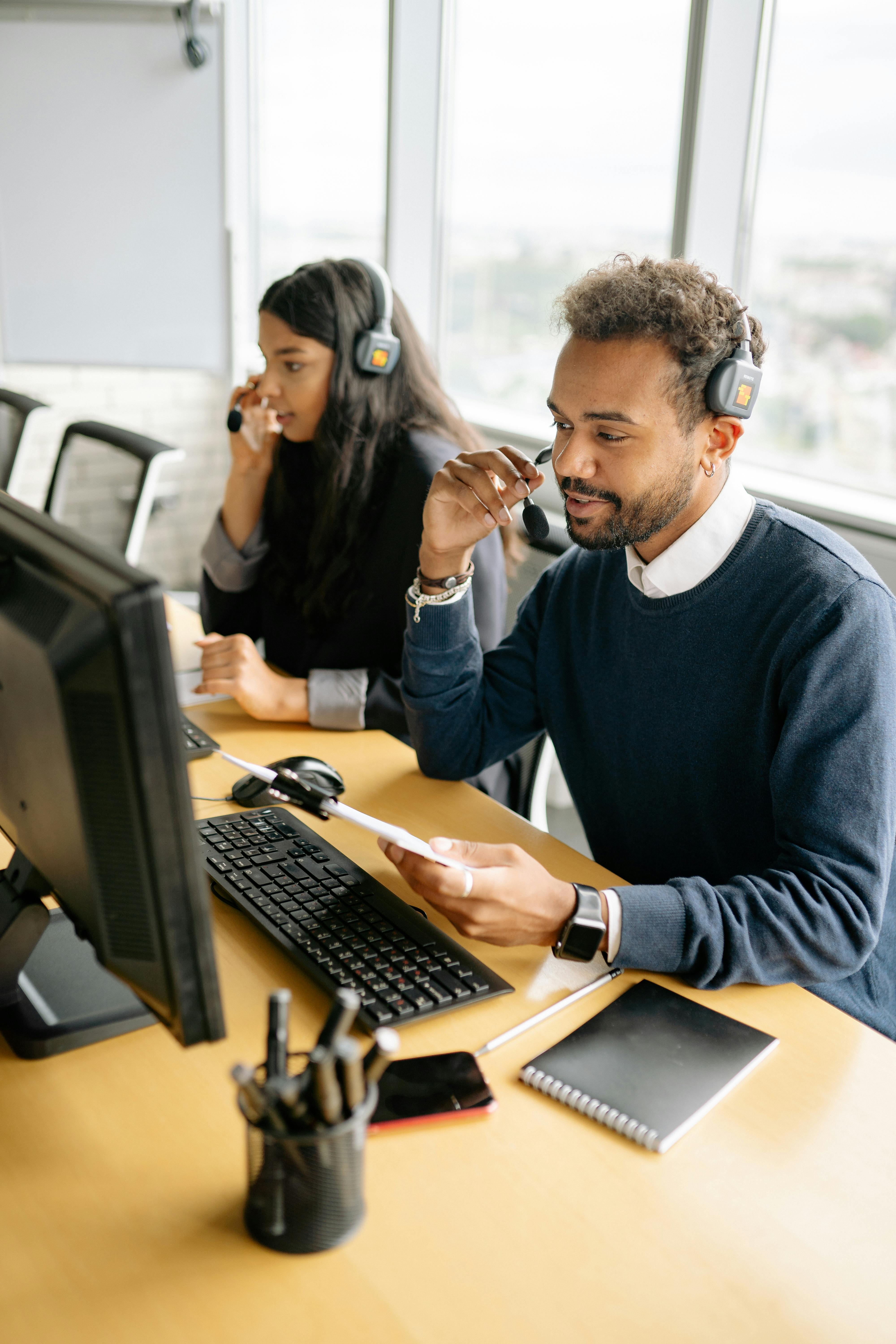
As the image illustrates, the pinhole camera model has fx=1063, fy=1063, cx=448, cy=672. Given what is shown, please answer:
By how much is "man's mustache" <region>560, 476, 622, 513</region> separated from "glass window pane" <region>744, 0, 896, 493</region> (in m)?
1.05

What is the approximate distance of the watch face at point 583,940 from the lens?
91cm

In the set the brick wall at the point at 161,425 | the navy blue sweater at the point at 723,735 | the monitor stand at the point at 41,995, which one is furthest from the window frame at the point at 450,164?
the monitor stand at the point at 41,995

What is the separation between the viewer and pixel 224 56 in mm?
3027

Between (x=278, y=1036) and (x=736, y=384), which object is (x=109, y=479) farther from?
(x=278, y=1036)

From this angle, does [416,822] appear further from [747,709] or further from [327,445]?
[327,445]

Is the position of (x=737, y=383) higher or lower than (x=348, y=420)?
higher

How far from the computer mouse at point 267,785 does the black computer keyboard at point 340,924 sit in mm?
66

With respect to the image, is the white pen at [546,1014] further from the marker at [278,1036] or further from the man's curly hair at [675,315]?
the man's curly hair at [675,315]

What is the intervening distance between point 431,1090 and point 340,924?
0.67ft

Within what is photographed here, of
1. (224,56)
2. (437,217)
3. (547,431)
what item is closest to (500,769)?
(547,431)

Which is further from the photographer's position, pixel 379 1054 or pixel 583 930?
pixel 583 930

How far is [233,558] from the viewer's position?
180 cm

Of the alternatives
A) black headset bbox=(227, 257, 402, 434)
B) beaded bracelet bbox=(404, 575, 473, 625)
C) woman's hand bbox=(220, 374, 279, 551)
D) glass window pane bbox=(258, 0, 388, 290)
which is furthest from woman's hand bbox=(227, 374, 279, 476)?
glass window pane bbox=(258, 0, 388, 290)

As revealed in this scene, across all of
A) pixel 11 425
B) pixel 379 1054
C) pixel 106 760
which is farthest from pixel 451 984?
pixel 11 425
